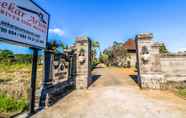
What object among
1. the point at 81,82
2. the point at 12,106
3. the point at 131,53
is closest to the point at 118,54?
→ the point at 131,53

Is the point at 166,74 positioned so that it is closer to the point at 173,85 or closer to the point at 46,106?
the point at 173,85

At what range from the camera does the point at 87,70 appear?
32.8 feet

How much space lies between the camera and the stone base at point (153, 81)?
9.47 metres

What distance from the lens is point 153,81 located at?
376 inches

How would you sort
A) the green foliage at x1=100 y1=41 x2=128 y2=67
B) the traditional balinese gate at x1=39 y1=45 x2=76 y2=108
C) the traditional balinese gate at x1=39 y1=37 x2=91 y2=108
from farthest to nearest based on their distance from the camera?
the green foliage at x1=100 y1=41 x2=128 y2=67 → the traditional balinese gate at x1=39 y1=37 x2=91 y2=108 → the traditional balinese gate at x1=39 y1=45 x2=76 y2=108

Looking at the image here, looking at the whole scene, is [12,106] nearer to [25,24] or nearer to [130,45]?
[25,24]

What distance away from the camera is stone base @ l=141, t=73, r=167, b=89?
9.47 m

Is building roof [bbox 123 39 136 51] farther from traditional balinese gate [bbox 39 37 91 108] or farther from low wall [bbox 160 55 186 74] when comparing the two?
traditional balinese gate [bbox 39 37 91 108]

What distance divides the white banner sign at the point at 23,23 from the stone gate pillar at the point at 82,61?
4496 millimetres

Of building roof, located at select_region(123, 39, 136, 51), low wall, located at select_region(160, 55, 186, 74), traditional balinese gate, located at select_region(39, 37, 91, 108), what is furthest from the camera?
building roof, located at select_region(123, 39, 136, 51)

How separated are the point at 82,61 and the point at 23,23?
19.3ft

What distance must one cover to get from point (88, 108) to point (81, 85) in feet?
13.9

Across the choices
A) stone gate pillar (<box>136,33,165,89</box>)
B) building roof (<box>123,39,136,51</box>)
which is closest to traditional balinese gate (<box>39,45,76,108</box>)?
stone gate pillar (<box>136,33,165,89</box>)

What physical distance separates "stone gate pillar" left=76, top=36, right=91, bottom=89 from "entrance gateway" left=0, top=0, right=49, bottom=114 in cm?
448
